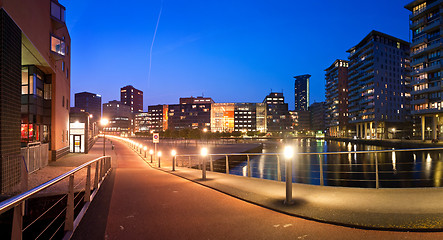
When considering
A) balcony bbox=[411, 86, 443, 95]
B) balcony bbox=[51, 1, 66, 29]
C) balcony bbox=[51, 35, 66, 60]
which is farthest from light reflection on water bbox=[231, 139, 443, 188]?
balcony bbox=[411, 86, 443, 95]

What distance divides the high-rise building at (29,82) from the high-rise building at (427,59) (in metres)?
69.0

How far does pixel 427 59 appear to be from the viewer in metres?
61.4

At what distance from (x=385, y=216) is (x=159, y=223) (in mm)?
4345

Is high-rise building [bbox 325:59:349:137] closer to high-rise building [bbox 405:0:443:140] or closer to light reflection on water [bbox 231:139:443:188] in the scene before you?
high-rise building [bbox 405:0:443:140]

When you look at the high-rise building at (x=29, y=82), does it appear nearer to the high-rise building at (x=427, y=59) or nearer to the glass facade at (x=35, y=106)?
the glass facade at (x=35, y=106)

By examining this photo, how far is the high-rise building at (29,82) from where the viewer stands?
36.3 feet

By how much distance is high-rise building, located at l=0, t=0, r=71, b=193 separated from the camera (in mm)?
11055

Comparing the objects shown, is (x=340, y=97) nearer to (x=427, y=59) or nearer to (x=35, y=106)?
(x=427, y=59)

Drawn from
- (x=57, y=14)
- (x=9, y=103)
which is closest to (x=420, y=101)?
(x=57, y=14)

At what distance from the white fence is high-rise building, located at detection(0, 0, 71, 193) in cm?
83

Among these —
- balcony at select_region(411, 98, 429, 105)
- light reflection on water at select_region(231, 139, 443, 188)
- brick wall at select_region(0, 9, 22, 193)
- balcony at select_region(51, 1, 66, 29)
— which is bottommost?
light reflection on water at select_region(231, 139, 443, 188)

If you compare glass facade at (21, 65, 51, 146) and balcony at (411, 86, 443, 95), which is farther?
balcony at (411, 86, 443, 95)

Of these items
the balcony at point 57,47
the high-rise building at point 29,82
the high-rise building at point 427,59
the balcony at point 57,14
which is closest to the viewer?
the high-rise building at point 29,82

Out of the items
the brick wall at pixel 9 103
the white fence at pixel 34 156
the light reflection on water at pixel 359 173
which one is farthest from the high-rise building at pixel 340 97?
the brick wall at pixel 9 103
